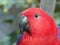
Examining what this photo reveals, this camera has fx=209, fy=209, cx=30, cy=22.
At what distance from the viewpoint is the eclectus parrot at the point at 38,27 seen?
4.23 feet

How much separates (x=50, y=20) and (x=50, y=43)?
15 centimetres

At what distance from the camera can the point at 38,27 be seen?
4.33 feet

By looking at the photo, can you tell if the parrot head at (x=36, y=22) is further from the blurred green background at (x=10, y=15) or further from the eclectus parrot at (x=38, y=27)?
the blurred green background at (x=10, y=15)

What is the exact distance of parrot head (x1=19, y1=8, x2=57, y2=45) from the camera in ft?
4.23

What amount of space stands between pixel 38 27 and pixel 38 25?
1 cm

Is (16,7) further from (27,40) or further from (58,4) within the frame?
(27,40)

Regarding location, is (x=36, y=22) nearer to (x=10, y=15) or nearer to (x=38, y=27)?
(x=38, y=27)

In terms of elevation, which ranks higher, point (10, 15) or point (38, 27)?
point (38, 27)

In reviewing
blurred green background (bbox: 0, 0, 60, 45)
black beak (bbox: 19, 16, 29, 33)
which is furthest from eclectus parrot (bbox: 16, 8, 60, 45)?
blurred green background (bbox: 0, 0, 60, 45)

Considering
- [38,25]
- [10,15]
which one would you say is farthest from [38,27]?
[10,15]

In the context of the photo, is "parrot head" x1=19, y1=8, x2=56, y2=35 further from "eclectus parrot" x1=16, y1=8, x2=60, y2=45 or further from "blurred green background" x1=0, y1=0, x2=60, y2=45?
"blurred green background" x1=0, y1=0, x2=60, y2=45

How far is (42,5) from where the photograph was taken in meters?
1.47

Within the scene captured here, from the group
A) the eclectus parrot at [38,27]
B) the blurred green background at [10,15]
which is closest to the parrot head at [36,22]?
the eclectus parrot at [38,27]

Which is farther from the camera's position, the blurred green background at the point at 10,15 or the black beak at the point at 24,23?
the blurred green background at the point at 10,15
